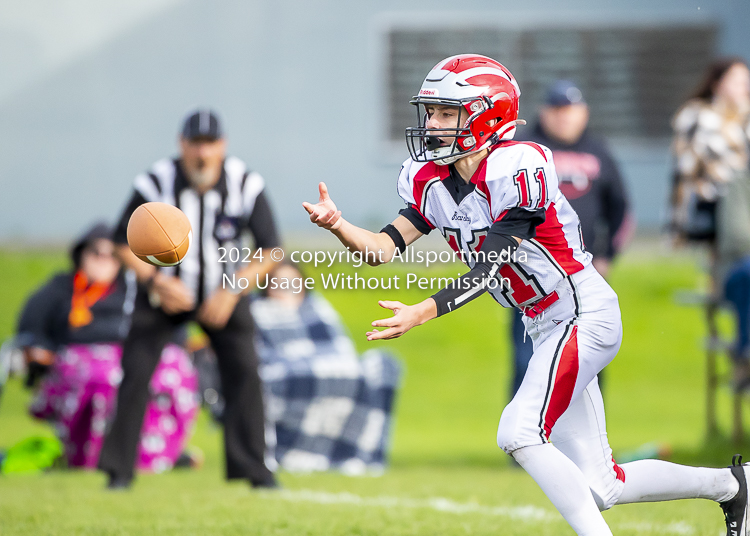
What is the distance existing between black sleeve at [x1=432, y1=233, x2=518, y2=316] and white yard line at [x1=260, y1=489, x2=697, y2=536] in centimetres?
167

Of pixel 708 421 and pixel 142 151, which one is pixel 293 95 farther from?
pixel 708 421

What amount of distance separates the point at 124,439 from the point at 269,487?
928 millimetres

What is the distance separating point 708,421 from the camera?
25.5 feet

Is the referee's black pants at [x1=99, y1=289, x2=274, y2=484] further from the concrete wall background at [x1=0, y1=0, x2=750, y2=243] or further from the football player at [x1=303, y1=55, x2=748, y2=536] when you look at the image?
the concrete wall background at [x1=0, y1=0, x2=750, y2=243]

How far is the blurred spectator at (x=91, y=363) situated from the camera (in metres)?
6.97

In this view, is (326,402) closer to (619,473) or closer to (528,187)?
(619,473)

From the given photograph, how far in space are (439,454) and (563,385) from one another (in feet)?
16.2

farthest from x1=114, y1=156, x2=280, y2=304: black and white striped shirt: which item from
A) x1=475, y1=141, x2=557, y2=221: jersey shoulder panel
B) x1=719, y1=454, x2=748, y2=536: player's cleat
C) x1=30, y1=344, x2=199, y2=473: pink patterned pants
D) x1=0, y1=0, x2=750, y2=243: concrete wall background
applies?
x1=0, y1=0, x2=750, y2=243: concrete wall background

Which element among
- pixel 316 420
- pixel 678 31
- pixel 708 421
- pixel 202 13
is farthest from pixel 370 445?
pixel 678 31

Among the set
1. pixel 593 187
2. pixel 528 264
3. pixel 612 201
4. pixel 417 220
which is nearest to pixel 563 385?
pixel 528 264

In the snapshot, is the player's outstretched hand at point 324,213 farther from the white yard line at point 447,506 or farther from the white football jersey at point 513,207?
the white yard line at point 447,506

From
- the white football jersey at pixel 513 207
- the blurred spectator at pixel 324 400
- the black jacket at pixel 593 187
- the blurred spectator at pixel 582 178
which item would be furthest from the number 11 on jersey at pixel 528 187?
the blurred spectator at pixel 324 400

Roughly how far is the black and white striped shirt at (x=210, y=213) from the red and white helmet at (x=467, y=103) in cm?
241

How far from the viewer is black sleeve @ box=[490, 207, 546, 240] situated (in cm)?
332
